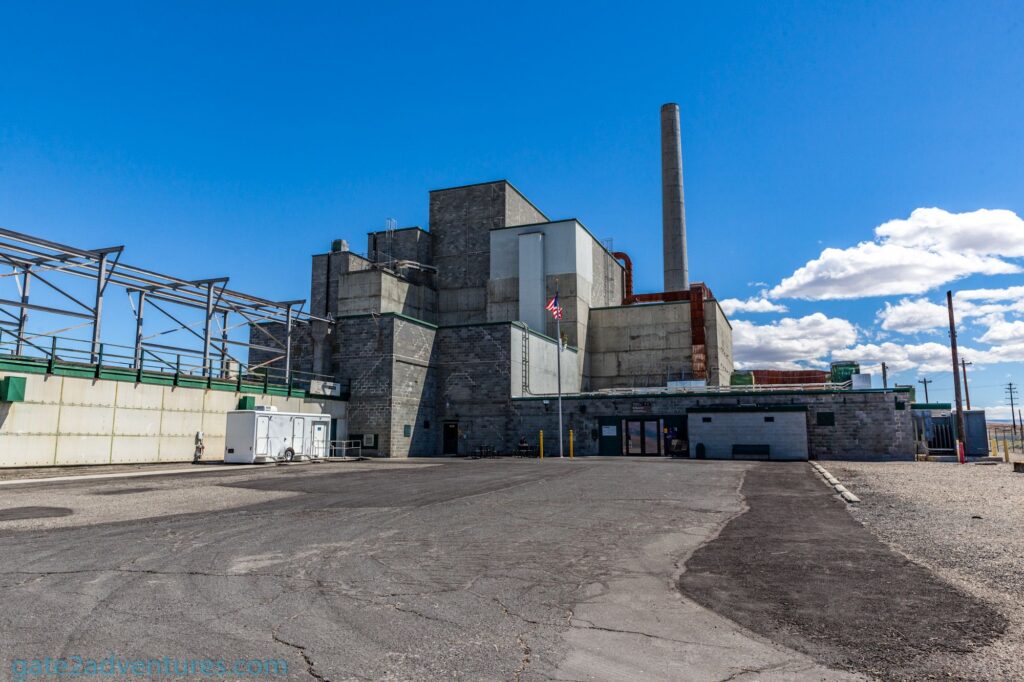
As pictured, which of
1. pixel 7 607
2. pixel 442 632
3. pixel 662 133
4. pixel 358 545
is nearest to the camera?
pixel 442 632

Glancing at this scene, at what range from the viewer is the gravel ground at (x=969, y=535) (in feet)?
15.4

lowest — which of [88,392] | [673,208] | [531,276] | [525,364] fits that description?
[88,392]

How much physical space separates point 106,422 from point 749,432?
31.7 m

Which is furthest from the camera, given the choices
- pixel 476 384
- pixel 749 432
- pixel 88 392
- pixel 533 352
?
pixel 533 352

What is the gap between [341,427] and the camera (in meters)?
38.2

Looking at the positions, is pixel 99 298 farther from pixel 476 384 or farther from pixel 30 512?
pixel 476 384

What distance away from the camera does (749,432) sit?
35.1m

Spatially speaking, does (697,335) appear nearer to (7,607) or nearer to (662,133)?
(662,133)

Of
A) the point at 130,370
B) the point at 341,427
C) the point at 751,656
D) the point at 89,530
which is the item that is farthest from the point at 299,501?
the point at 341,427

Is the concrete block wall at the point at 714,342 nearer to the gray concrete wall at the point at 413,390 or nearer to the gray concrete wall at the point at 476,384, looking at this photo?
the gray concrete wall at the point at 476,384

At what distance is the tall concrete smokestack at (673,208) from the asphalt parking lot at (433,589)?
53.4 metres

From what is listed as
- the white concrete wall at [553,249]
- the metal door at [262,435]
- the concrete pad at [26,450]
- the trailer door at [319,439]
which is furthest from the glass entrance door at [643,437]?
the concrete pad at [26,450]

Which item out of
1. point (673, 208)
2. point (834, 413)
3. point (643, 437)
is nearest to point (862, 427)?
point (834, 413)

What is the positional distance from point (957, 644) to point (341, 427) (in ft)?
119
